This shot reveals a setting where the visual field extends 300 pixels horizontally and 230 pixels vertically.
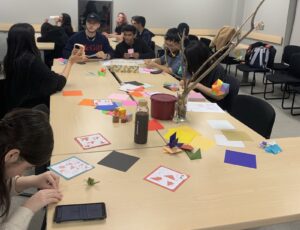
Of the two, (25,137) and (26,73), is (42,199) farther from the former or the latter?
(26,73)

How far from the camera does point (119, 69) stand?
3572mm

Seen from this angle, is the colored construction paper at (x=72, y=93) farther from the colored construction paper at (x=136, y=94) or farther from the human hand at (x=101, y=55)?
the human hand at (x=101, y=55)

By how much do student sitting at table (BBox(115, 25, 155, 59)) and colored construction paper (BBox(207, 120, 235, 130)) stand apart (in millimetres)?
2488

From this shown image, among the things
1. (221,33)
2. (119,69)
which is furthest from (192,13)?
(119,69)

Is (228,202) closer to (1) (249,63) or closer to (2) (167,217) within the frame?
(2) (167,217)

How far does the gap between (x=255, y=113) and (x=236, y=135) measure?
19.2 inches

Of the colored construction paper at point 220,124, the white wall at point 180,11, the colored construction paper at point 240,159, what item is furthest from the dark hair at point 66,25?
the colored construction paper at point 240,159

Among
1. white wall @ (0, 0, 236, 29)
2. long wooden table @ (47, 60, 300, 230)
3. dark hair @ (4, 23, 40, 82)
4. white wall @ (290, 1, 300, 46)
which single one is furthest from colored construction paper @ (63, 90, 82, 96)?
white wall @ (0, 0, 236, 29)

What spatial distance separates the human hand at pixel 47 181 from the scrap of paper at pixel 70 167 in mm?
59

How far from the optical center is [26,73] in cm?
266

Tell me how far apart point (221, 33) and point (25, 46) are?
14.4 ft

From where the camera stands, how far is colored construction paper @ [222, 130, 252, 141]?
1.93m

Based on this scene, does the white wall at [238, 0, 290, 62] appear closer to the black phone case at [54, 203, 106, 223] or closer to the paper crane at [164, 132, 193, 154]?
the paper crane at [164, 132, 193, 154]

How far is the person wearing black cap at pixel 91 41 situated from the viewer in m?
4.15
